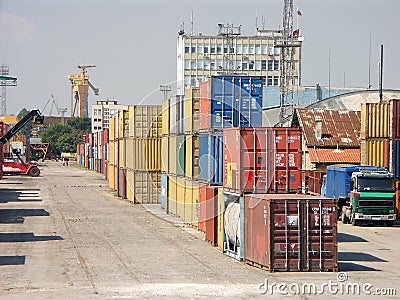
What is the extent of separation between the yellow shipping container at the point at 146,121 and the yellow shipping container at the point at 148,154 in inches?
15.3

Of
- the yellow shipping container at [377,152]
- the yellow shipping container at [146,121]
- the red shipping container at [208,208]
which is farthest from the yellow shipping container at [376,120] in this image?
the red shipping container at [208,208]

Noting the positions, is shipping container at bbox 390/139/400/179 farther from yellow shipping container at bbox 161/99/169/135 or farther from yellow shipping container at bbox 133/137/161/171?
yellow shipping container at bbox 133/137/161/171

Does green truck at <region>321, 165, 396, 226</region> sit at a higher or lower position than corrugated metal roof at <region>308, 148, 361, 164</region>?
lower

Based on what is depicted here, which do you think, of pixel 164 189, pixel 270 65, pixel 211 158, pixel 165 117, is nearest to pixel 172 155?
pixel 165 117

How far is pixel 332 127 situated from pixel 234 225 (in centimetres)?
3491

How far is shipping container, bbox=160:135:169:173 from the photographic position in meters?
45.2

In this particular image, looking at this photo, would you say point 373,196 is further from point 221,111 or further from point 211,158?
point 211,158

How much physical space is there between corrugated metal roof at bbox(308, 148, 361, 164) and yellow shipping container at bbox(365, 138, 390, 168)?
1001 cm

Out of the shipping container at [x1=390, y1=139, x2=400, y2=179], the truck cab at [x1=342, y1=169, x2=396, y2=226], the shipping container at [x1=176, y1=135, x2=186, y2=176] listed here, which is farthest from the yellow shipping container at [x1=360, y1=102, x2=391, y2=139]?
the shipping container at [x1=176, y1=135, x2=186, y2=176]

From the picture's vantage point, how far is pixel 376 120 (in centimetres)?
4578

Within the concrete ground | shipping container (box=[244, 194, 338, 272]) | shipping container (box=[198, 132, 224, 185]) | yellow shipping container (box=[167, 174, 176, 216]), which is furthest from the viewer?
yellow shipping container (box=[167, 174, 176, 216])

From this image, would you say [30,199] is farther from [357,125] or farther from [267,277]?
[267,277]

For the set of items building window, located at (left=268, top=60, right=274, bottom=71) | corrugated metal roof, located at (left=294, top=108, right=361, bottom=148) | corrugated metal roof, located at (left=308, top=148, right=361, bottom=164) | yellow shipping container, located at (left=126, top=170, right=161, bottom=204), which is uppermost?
building window, located at (left=268, top=60, right=274, bottom=71)

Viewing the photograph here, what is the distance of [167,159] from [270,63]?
93498mm
